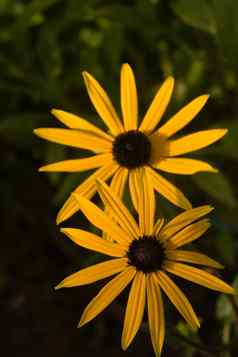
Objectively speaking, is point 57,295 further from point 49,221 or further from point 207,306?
point 207,306

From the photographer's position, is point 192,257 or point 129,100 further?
point 129,100

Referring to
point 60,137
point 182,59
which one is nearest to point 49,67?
point 182,59

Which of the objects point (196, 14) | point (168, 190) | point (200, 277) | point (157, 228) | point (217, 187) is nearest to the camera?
point (200, 277)

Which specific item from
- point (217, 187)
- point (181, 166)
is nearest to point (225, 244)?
point (217, 187)

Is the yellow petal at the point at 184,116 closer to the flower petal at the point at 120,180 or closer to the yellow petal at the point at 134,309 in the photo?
the flower petal at the point at 120,180

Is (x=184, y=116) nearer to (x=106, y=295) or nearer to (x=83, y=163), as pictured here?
(x=83, y=163)

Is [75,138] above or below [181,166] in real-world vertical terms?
above
